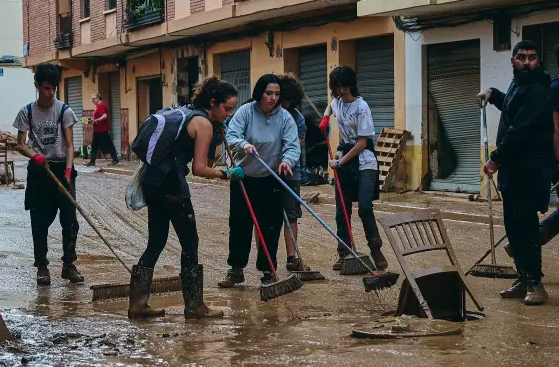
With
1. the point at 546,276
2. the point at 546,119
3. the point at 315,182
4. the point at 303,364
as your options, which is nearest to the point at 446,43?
the point at 315,182

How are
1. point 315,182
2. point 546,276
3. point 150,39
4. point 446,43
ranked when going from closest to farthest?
point 546,276, point 446,43, point 315,182, point 150,39

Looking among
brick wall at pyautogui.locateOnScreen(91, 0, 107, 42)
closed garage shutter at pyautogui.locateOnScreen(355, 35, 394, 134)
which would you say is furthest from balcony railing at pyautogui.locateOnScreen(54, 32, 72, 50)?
closed garage shutter at pyautogui.locateOnScreen(355, 35, 394, 134)

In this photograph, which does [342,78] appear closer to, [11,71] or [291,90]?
[291,90]

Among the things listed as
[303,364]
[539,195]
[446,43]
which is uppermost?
[446,43]

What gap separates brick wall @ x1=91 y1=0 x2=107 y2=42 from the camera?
31812 mm

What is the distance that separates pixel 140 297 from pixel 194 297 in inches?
13.9

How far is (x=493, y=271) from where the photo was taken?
868cm

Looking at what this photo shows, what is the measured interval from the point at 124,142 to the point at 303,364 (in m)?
26.7

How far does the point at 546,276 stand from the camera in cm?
904

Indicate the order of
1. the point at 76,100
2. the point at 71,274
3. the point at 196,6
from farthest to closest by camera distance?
the point at 76,100 < the point at 196,6 < the point at 71,274

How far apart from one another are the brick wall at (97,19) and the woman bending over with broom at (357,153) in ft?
75.2

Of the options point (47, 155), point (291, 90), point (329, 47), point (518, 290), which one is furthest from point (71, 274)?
point (329, 47)

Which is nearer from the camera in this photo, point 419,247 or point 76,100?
point 419,247

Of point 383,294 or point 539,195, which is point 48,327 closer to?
point 383,294
